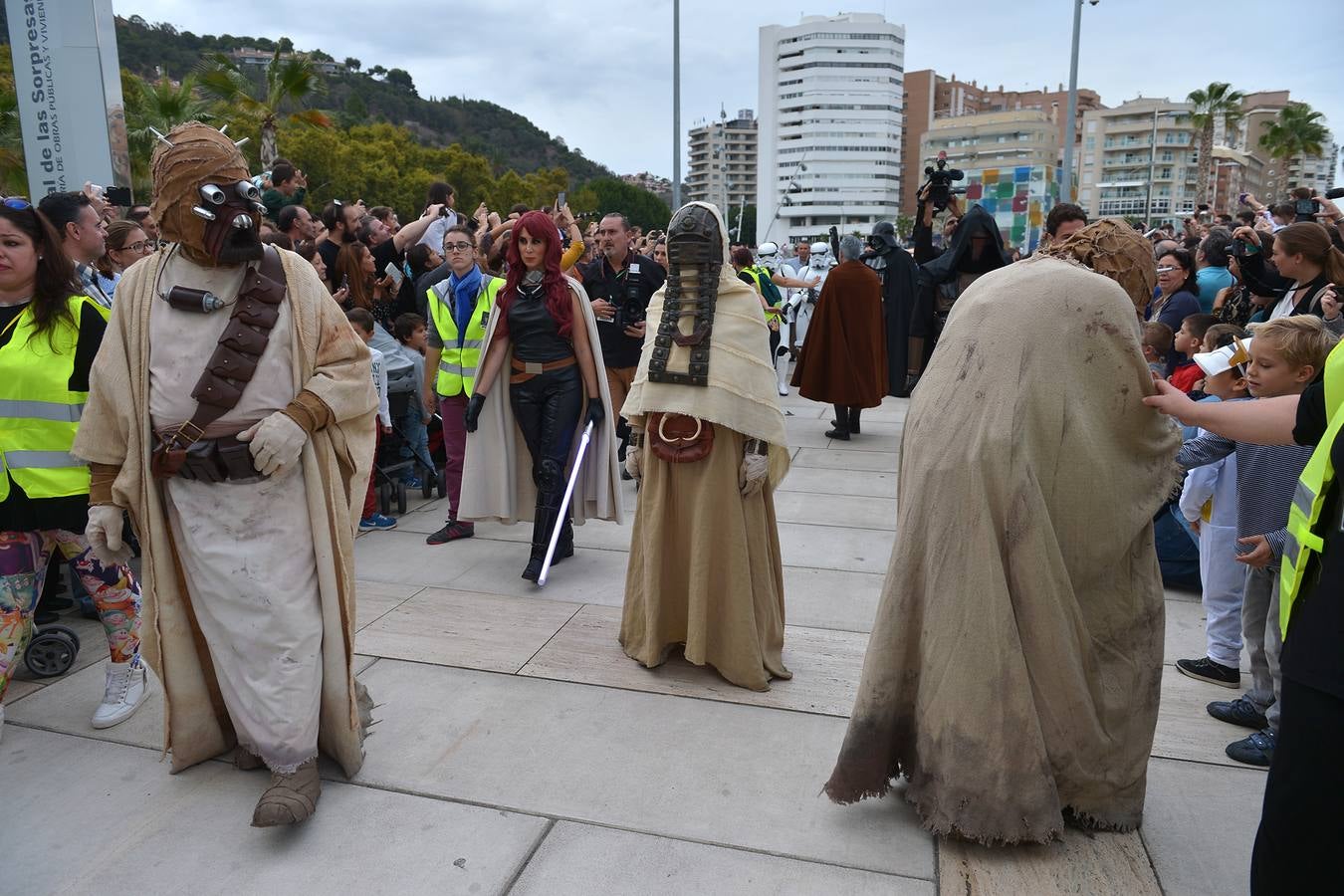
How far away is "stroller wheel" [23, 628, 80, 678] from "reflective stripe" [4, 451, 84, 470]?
1.04 meters

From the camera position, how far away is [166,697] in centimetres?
312

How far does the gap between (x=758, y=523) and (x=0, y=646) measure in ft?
9.75

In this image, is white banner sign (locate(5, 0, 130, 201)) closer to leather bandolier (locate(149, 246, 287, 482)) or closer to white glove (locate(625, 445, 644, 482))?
leather bandolier (locate(149, 246, 287, 482))

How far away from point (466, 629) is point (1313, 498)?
12.3ft

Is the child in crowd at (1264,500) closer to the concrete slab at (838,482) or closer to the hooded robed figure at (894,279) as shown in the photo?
the concrete slab at (838,482)

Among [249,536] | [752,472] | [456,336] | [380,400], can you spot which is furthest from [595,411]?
[249,536]

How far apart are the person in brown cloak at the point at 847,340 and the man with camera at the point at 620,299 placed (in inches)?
94.7

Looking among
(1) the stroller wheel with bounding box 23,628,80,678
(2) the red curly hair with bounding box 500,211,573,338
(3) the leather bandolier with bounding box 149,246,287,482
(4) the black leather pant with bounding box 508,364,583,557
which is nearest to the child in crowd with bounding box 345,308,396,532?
(4) the black leather pant with bounding box 508,364,583,557

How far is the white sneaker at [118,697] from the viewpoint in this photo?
11.8 ft

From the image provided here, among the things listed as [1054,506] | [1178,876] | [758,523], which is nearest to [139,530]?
[758,523]

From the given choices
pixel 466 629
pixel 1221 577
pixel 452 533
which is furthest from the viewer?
pixel 452 533

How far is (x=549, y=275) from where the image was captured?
5.11 m

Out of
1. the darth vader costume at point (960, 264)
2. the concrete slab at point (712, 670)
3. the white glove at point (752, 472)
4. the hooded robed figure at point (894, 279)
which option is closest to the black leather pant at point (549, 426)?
the concrete slab at point (712, 670)

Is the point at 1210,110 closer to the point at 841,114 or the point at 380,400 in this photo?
the point at 380,400
